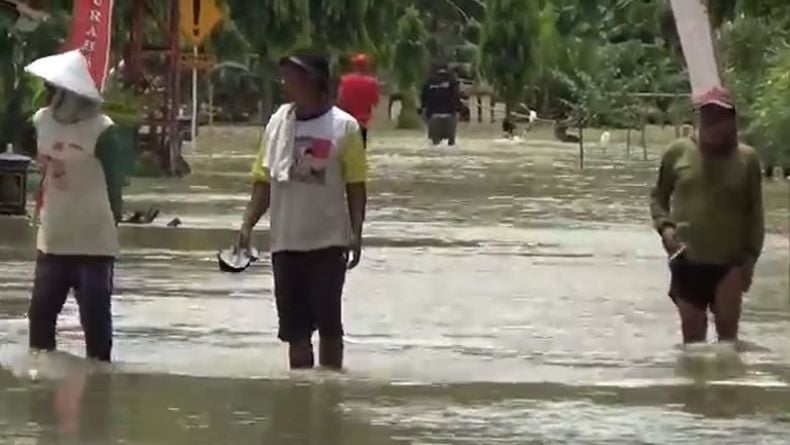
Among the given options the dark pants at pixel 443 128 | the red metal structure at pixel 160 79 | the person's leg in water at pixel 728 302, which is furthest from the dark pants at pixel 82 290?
the dark pants at pixel 443 128

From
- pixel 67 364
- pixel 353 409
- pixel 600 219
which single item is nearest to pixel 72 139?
pixel 67 364

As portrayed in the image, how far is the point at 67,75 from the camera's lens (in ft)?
36.7

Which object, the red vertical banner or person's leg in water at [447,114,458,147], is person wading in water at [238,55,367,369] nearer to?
the red vertical banner

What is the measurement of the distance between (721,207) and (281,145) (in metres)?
2.53

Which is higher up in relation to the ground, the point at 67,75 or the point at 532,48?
the point at 67,75

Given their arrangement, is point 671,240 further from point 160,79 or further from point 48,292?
point 160,79

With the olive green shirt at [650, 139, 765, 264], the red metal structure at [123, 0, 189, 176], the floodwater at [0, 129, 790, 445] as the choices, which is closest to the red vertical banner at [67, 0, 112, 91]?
the floodwater at [0, 129, 790, 445]

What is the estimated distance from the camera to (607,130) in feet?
154

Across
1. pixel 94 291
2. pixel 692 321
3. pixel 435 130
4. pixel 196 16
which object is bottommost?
pixel 435 130

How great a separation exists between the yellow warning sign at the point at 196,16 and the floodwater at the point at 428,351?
378 inches

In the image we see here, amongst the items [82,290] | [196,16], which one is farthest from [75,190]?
[196,16]

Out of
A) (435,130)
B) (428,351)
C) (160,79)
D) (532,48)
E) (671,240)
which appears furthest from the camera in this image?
(435,130)

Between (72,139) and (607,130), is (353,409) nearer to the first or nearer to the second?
(72,139)

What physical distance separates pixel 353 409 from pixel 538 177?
2289cm
